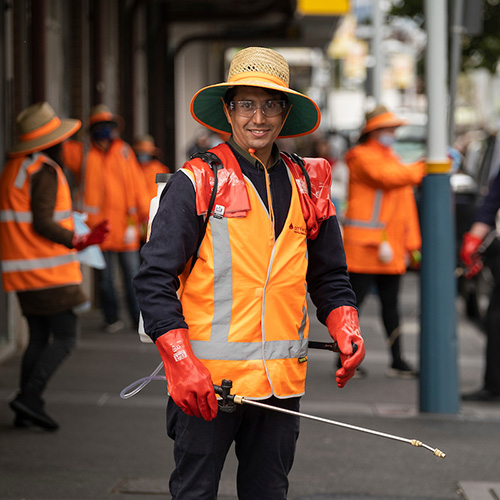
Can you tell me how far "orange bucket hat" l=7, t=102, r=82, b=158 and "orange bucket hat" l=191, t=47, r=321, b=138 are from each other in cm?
263

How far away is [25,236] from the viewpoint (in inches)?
246

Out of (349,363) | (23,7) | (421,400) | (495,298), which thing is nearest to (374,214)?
(495,298)

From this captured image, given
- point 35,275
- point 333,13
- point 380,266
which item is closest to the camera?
point 35,275

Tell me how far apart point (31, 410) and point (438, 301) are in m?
2.65

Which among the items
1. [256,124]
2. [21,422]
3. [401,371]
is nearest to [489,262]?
[401,371]

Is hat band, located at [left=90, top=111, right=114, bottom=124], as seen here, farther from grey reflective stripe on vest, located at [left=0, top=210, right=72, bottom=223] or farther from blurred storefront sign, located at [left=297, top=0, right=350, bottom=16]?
blurred storefront sign, located at [left=297, top=0, right=350, bottom=16]

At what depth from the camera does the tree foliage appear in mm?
20781

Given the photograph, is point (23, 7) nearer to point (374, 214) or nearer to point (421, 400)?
point (374, 214)

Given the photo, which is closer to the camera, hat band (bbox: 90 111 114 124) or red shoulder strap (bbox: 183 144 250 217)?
red shoulder strap (bbox: 183 144 250 217)

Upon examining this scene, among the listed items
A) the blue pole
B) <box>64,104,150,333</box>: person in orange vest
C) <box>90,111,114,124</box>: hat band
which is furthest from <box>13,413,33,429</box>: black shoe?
<box>90,111,114,124</box>: hat band

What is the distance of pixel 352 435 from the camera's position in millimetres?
6324

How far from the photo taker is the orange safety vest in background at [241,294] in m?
3.42

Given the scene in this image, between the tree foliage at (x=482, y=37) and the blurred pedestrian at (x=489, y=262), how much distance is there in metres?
14.2

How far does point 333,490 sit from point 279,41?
1619 centimetres
